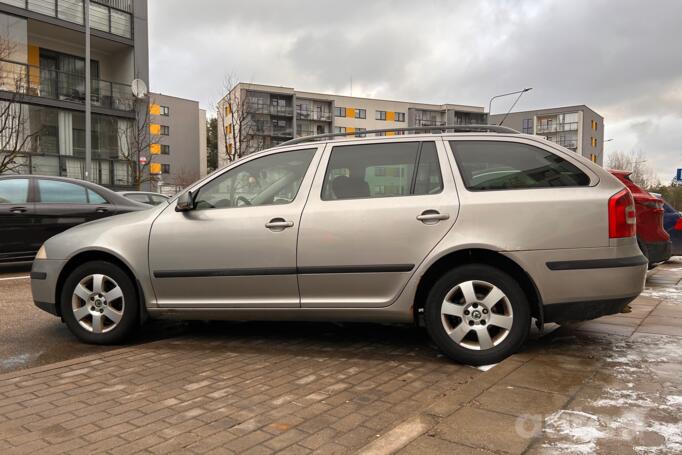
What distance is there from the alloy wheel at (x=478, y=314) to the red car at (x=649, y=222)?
4178 millimetres

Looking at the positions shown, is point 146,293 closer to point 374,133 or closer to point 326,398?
point 326,398

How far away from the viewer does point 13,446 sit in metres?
2.68

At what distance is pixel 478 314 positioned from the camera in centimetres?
381

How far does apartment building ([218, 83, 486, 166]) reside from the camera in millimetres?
69062

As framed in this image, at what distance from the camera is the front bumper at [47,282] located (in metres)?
4.66

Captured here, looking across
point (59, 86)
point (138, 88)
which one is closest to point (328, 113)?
point (138, 88)

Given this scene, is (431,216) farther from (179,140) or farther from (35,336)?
(179,140)

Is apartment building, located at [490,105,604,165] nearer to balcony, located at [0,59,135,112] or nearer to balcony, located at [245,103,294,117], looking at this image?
balcony, located at [245,103,294,117]

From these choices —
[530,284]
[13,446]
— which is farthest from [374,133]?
[13,446]

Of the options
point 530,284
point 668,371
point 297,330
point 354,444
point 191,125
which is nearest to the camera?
point 354,444

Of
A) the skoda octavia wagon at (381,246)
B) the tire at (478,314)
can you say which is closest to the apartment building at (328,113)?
the skoda octavia wagon at (381,246)

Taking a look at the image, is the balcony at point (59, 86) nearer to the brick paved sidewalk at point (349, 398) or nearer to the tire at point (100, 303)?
the tire at point (100, 303)

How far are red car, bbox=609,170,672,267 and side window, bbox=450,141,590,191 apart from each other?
364cm

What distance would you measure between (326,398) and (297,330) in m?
1.79
